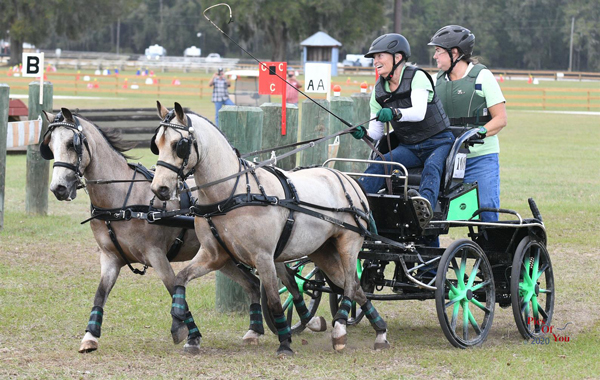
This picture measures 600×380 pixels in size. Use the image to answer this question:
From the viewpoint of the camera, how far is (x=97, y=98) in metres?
39.5

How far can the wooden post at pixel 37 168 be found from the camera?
37.5ft

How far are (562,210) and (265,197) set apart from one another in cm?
855

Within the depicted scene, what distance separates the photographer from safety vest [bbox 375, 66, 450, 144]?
21.8 ft

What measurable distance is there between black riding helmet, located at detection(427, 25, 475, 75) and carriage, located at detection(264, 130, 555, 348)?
0.84 m

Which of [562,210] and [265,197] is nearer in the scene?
[265,197]

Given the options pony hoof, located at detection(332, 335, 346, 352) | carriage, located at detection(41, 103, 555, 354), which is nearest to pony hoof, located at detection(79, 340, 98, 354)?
carriage, located at detection(41, 103, 555, 354)

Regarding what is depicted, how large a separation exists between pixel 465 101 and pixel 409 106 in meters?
1.13

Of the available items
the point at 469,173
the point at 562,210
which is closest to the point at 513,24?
the point at 562,210

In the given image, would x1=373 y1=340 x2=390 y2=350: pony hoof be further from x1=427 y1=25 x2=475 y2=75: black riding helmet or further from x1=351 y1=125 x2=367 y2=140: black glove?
x1=427 y1=25 x2=475 y2=75: black riding helmet

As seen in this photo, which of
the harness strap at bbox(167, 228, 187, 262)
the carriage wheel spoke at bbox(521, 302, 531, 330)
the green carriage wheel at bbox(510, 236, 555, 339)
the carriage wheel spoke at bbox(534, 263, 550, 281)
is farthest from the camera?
the carriage wheel spoke at bbox(534, 263, 550, 281)

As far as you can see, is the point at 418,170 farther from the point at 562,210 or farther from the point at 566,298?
the point at 562,210

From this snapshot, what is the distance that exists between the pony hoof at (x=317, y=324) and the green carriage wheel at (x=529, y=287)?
4.93ft

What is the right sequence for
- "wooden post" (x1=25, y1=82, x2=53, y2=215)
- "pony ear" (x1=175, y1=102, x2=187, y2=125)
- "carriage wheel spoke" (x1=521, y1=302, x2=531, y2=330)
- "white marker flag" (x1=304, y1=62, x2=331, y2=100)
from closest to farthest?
"pony ear" (x1=175, y1=102, x2=187, y2=125) < "carriage wheel spoke" (x1=521, y1=302, x2=531, y2=330) < "wooden post" (x1=25, y1=82, x2=53, y2=215) < "white marker flag" (x1=304, y1=62, x2=331, y2=100)

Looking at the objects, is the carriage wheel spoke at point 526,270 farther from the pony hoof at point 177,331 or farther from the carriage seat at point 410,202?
the pony hoof at point 177,331
